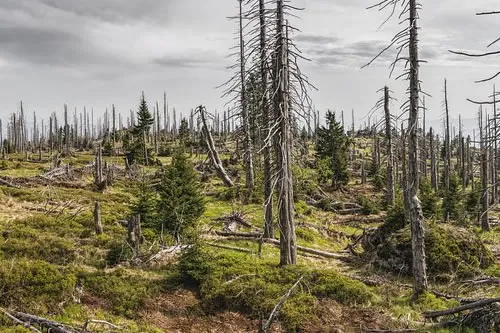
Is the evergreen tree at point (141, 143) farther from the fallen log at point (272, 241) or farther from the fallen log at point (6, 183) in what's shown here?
the fallen log at point (272, 241)

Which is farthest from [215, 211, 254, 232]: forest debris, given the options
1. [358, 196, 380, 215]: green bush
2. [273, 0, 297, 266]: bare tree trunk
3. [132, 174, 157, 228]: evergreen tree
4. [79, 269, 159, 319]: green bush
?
[358, 196, 380, 215]: green bush

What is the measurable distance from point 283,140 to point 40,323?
804 centimetres

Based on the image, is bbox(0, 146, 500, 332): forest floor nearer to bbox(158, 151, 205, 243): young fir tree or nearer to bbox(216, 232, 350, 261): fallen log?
bbox(216, 232, 350, 261): fallen log

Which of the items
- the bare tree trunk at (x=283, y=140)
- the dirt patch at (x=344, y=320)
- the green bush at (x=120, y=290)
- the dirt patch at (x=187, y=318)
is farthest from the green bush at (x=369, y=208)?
the green bush at (x=120, y=290)

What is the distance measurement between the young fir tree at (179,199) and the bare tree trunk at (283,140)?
186 inches

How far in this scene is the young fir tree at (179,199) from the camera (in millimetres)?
17266

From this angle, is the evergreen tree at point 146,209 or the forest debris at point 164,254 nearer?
the forest debris at point 164,254

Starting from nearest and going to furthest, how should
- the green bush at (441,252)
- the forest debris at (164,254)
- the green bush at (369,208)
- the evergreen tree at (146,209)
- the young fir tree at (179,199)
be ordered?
the forest debris at (164,254) → the green bush at (441,252) → the young fir tree at (179,199) → the evergreen tree at (146,209) → the green bush at (369,208)

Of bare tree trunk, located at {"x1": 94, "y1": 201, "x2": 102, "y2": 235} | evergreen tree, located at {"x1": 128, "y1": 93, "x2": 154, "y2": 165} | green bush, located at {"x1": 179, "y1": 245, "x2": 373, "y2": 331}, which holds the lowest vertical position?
green bush, located at {"x1": 179, "y1": 245, "x2": 373, "y2": 331}

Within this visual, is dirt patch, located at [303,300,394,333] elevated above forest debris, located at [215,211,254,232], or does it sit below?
below

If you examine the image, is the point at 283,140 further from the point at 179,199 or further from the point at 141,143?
the point at 141,143

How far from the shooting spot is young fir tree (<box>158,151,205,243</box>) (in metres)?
17.3

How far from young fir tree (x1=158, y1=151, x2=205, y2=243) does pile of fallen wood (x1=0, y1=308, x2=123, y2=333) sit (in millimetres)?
7490

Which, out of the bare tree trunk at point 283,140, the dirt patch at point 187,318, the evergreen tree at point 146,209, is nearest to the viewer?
the dirt patch at point 187,318
